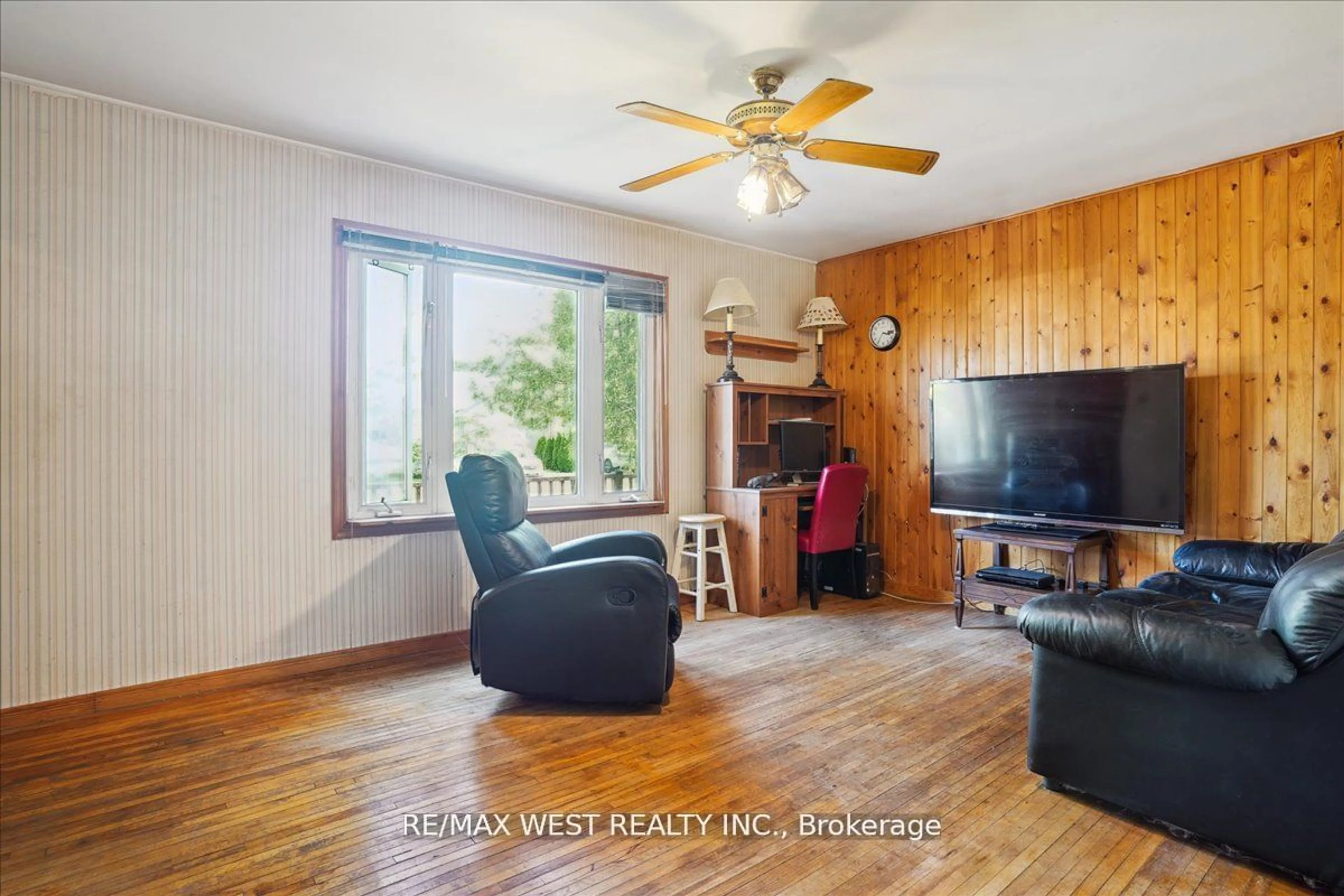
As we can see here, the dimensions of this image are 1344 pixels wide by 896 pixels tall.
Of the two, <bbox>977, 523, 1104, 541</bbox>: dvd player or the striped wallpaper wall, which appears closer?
the striped wallpaper wall

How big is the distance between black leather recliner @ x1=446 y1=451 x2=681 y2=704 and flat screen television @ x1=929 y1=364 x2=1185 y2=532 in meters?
2.43

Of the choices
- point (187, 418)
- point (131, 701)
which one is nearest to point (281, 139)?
point (187, 418)

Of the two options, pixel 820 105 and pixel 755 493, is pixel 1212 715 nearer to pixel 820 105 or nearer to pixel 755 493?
pixel 820 105

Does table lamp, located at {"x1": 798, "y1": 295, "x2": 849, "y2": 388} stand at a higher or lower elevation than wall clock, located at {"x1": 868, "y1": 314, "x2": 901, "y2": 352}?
higher

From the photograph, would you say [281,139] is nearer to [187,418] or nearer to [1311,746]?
[187,418]

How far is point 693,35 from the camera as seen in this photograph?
235 cm

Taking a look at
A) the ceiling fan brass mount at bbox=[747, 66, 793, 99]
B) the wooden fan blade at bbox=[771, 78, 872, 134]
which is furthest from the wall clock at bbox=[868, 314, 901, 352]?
the wooden fan blade at bbox=[771, 78, 872, 134]

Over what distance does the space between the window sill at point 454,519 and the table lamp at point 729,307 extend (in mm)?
1102

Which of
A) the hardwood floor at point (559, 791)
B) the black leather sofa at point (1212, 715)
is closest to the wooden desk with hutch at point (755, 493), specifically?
the hardwood floor at point (559, 791)

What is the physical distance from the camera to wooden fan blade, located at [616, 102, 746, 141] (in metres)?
2.17

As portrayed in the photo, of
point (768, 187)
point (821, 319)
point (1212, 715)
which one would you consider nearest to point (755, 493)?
point (821, 319)

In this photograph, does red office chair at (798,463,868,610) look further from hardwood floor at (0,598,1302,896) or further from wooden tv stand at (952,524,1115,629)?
hardwood floor at (0,598,1302,896)

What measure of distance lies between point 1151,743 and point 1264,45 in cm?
253

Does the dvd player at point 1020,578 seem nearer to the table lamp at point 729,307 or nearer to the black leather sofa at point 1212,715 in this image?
the black leather sofa at point 1212,715
